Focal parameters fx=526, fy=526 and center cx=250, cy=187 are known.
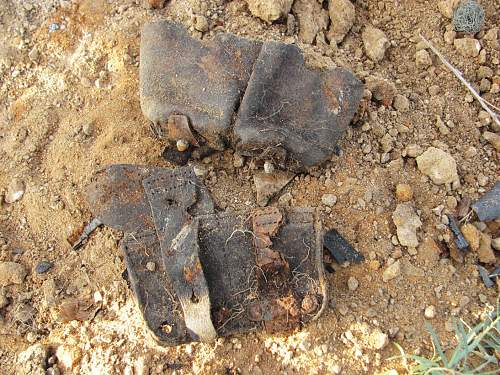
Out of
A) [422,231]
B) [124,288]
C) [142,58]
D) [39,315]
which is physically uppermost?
[142,58]

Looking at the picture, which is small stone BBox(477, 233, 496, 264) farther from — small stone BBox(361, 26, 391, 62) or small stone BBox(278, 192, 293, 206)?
small stone BBox(361, 26, 391, 62)

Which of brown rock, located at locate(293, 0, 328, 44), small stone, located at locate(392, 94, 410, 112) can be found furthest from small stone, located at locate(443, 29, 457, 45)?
brown rock, located at locate(293, 0, 328, 44)

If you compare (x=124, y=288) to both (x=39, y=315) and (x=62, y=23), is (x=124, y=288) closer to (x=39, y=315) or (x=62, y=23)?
(x=39, y=315)

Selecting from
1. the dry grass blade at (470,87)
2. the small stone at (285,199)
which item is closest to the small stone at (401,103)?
the dry grass blade at (470,87)

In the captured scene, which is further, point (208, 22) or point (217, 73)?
point (208, 22)

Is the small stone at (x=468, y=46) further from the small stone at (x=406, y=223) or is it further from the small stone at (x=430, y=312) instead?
the small stone at (x=430, y=312)

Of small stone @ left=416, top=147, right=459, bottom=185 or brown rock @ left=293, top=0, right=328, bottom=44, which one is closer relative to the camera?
small stone @ left=416, top=147, right=459, bottom=185

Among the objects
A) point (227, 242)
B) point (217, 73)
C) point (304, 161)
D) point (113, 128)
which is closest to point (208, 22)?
point (217, 73)
